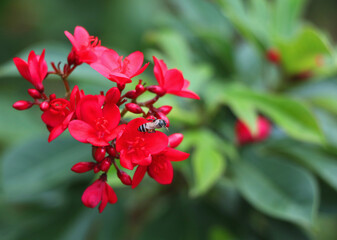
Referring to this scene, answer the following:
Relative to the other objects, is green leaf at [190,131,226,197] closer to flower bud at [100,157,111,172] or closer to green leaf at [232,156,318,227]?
green leaf at [232,156,318,227]

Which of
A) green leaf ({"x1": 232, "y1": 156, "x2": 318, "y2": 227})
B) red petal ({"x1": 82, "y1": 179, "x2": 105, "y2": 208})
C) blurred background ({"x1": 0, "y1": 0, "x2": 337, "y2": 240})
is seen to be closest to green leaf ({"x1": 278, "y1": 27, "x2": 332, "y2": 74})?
blurred background ({"x1": 0, "y1": 0, "x2": 337, "y2": 240})

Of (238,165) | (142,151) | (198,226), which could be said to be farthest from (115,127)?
(198,226)

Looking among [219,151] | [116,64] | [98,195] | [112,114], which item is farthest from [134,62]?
[219,151]

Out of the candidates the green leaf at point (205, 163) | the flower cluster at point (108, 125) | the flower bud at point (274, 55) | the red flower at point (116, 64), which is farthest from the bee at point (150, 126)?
the flower bud at point (274, 55)

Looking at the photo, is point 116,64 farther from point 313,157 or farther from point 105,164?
point 313,157

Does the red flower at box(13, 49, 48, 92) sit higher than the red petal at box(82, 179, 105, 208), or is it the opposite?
the red flower at box(13, 49, 48, 92)

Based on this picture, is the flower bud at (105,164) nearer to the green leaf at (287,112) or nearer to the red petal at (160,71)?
the red petal at (160,71)

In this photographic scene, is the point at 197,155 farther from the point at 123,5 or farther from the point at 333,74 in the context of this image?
the point at 123,5
